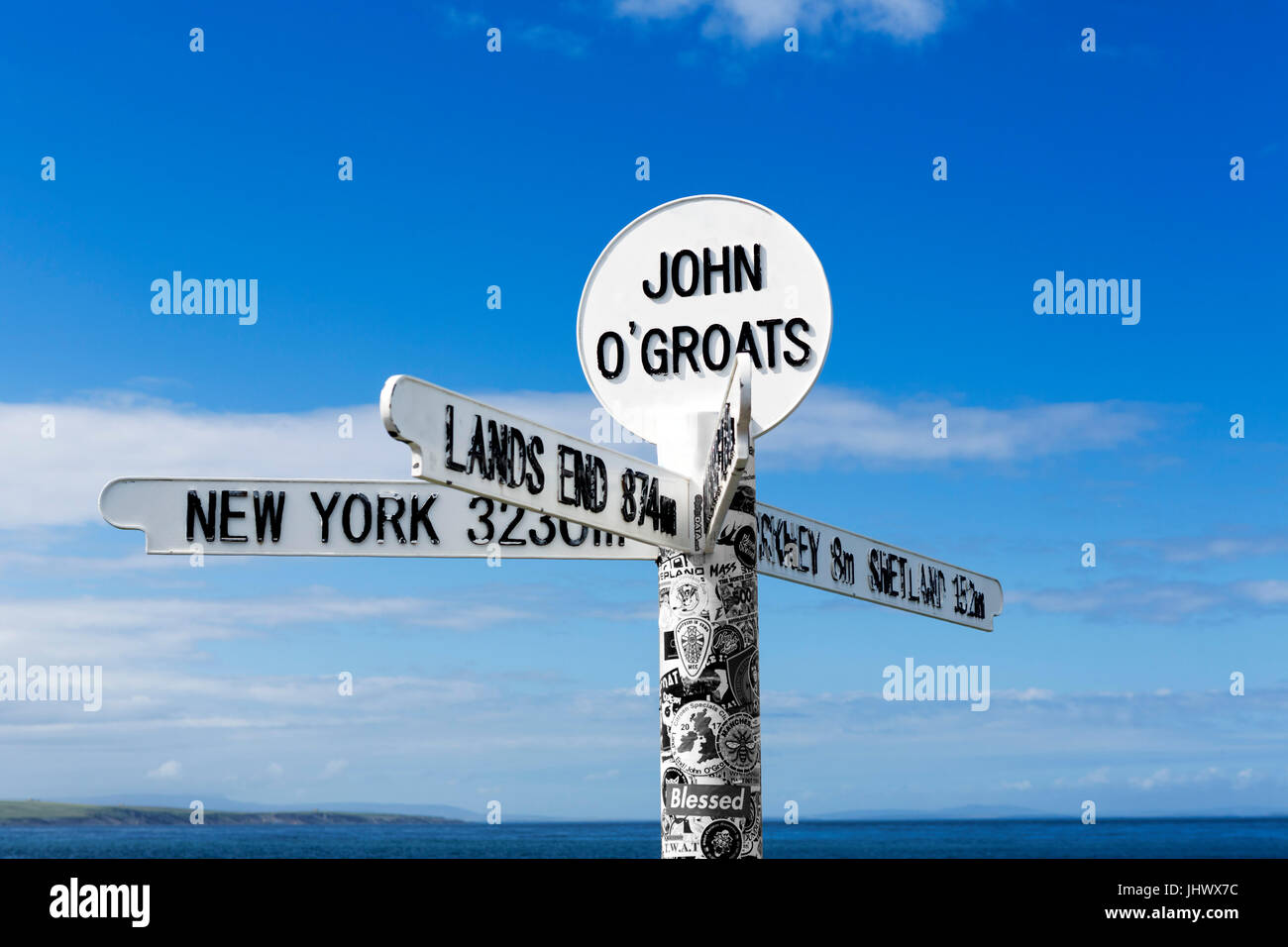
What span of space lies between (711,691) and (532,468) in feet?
5.77

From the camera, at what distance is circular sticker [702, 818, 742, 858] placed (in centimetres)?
664

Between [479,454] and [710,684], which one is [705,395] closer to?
[710,684]

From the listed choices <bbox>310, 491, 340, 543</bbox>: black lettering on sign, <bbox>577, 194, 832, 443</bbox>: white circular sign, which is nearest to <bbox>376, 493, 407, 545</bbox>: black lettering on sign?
<bbox>310, 491, 340, 543</bbox>: black lettering on sign

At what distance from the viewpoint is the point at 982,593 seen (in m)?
9.02

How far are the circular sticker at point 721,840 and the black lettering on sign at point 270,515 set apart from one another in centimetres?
266

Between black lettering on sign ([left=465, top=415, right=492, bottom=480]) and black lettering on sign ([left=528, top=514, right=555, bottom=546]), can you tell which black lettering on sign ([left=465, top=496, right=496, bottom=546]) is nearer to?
black lettering on sign ([left=528, top=514, right=555, bottom=546])

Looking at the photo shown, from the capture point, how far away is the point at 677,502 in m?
6.77

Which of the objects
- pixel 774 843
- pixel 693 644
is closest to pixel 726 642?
pixel 693 644

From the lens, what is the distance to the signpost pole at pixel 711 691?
22.0ft

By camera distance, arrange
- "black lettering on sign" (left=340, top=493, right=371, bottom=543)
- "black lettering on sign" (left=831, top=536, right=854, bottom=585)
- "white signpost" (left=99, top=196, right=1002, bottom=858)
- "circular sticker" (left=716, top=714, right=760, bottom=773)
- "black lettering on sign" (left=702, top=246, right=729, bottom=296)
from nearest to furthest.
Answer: "white signpost" (left=99, top=196, right=1002, bottom=858)
"black lettering on sign" (left=340, top=493, right=371, bottom=543)
"circular sticker" (left=716, top=714, right=760, bottom=773)
"black lettering on sign" (left=702, top=246, right=729, bottom=296)
"black lettering on sign" (left=831, top=536, right=854, bottom=585)

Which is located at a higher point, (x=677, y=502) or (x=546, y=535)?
(x=677, y=502)

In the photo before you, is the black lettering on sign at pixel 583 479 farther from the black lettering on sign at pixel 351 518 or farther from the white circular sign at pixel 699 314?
the black lettering on sign at pixel 351 518

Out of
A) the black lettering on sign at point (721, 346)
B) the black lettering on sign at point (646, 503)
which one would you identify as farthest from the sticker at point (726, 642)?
the black lettering on sign at point (721, 346)

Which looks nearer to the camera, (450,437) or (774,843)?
(450,437)
